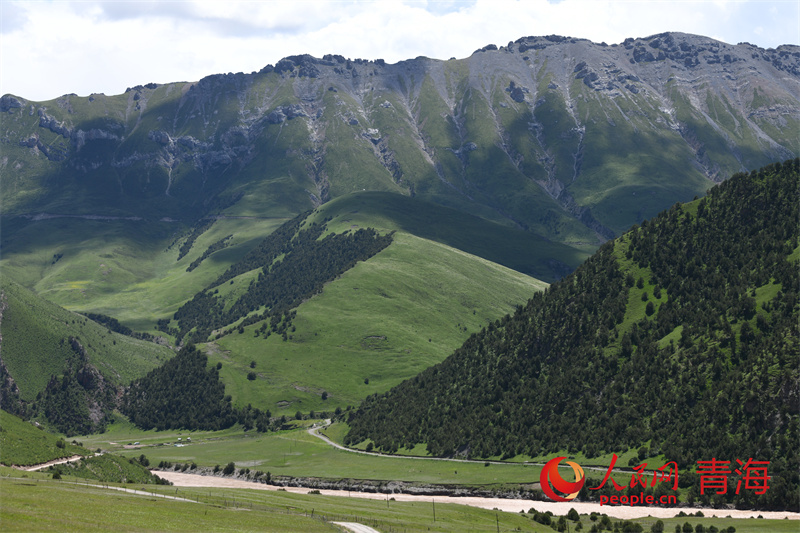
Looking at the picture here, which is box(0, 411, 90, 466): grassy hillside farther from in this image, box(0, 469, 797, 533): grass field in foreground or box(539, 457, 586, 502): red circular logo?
box(539, 457, 586, 502): red circular logo

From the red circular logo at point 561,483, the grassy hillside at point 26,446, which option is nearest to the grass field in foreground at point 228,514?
the grassy hillside at point 26,446

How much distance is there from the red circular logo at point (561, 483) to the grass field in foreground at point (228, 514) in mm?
28041

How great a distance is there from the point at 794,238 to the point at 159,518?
178582mm

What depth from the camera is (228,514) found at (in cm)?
9675

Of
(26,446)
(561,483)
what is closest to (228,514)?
(26,446)

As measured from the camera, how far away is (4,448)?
13688 centimetres

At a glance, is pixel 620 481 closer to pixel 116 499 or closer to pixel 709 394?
pixel 709 394

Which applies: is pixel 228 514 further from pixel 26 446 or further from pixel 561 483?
pixel 561 483

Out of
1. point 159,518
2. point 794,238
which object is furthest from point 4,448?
point 794,238

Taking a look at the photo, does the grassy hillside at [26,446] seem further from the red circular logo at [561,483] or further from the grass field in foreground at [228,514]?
the red circular logo at [561,483]

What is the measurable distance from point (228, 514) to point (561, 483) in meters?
89.7

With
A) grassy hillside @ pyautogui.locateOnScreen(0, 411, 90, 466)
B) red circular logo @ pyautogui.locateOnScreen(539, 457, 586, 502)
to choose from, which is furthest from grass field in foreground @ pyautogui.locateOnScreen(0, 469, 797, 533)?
red circular logo @ pyautogui.locateOnScreen(539, 457, 586, 502)

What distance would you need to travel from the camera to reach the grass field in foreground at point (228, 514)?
74.9 m

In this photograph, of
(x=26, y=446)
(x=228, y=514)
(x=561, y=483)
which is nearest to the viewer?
(x=228, y=514)
